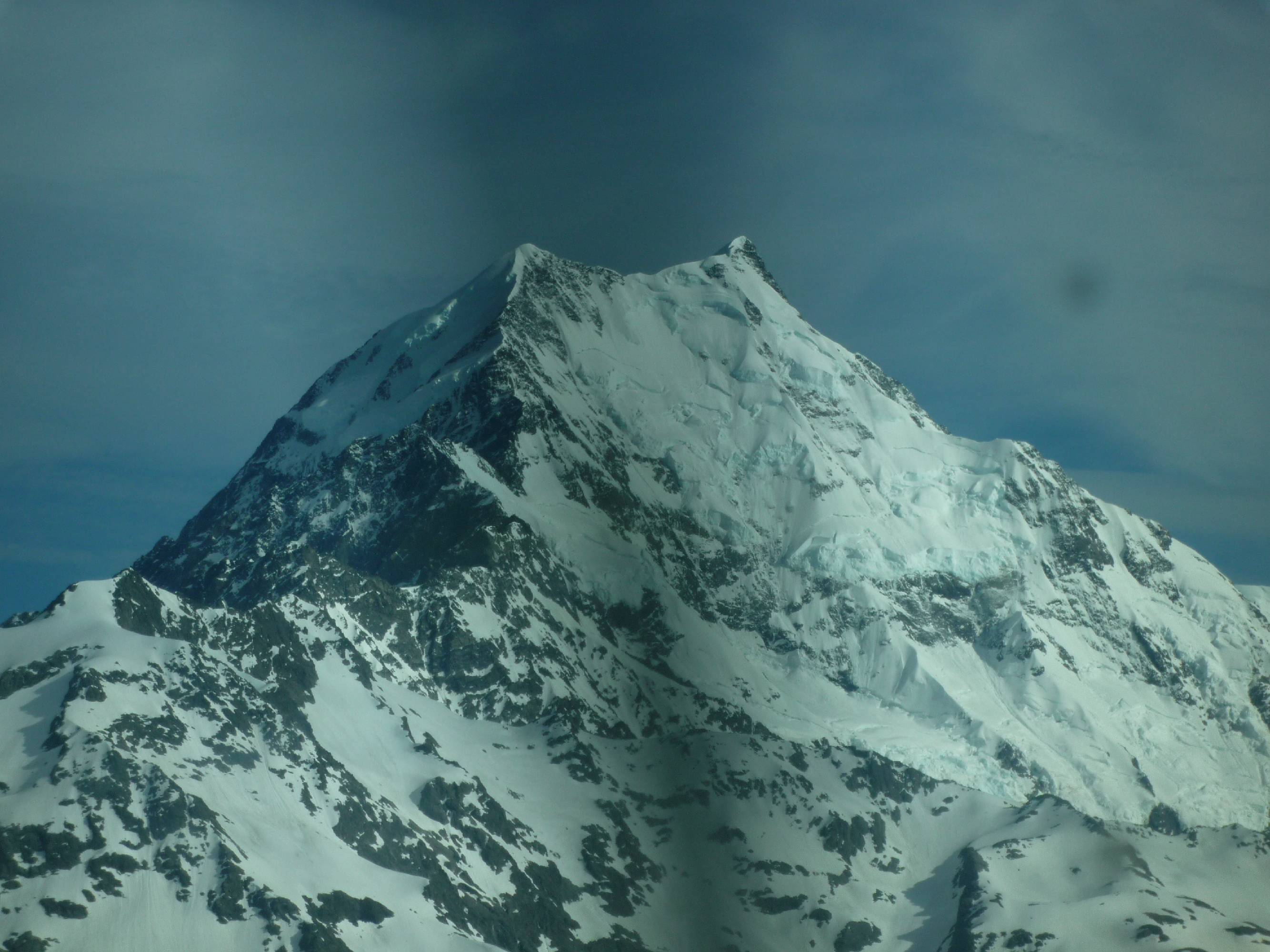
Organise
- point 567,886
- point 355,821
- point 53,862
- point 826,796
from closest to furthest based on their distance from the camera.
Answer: point 53,862 < point 355,821 < point 567,886 < point 826,796

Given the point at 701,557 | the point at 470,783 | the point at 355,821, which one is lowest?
the point at 355,821

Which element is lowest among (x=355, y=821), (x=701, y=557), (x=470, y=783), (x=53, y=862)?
(x=53, y=862)

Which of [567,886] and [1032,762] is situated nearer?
[567,886]

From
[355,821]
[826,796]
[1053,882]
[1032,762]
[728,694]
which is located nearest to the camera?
[355,821]

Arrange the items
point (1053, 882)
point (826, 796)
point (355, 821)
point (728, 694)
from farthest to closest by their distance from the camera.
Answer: point (728, 694) → point (826, 796) → point (1053, 882) → point (355, 821)

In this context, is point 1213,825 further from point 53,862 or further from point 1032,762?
point 53,862

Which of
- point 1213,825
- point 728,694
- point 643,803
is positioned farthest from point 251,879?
point 1213,825

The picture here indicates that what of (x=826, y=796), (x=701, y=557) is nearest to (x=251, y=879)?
(x=826, y=796)

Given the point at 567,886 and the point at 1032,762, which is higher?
the point at 1032,762

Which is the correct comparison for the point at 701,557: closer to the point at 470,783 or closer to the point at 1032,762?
the point at 1032,762
